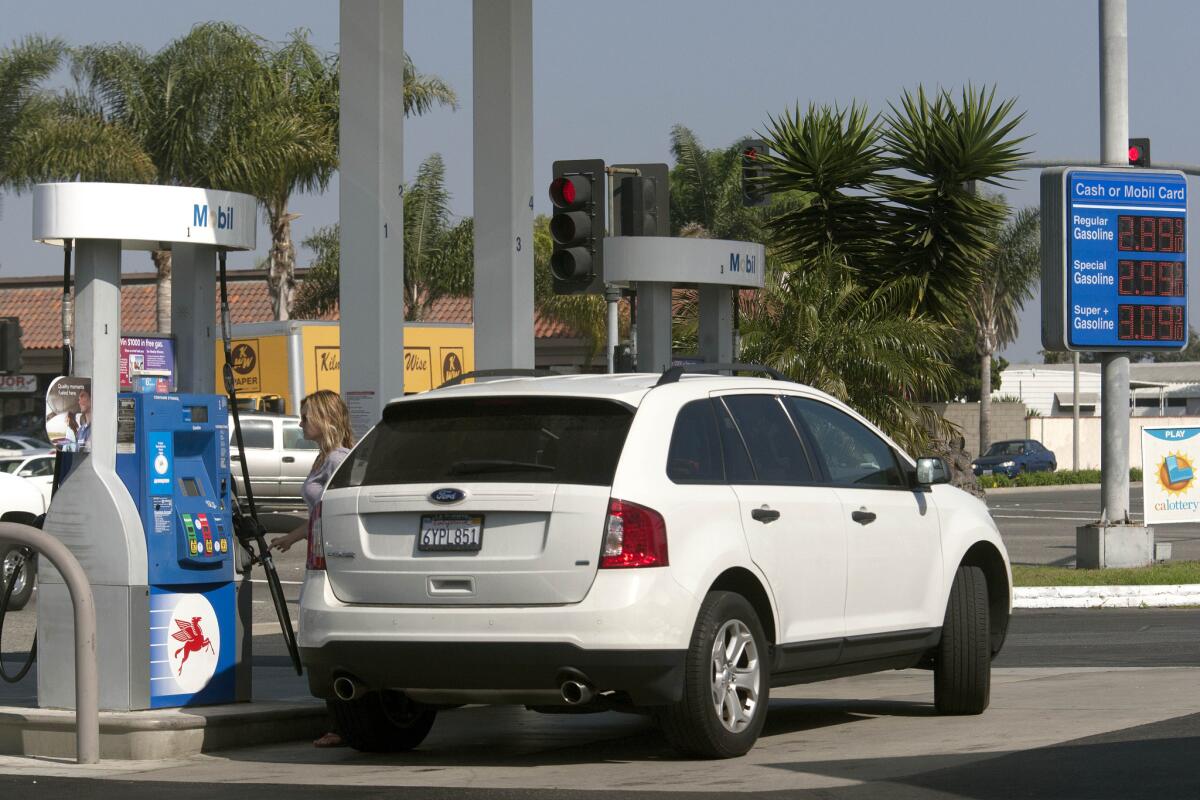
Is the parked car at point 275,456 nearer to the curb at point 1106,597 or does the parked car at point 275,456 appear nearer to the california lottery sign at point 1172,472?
the california lottery sign at point 1172,472

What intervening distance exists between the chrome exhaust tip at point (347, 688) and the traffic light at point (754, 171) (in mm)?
15491

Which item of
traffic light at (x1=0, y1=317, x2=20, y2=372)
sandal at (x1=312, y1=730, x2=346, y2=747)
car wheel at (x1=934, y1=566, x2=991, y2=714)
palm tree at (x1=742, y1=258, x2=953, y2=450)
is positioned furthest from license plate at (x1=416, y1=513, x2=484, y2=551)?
palm tree at (x1=742, y1=258, x2=953, y2=450)

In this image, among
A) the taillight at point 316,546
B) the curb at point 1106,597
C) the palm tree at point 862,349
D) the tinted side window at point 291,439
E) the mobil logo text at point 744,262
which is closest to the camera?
the taillight at point 316,546

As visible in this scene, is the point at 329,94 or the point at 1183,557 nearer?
the point at 1183,557

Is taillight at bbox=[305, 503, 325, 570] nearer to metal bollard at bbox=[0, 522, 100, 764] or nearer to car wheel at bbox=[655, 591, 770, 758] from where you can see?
metal bollard at bbox=[0, 522, 100, 764]

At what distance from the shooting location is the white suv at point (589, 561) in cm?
761

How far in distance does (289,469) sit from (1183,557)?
55.8ft

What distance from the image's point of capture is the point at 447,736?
9.52 meters

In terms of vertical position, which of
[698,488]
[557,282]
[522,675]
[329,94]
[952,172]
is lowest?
[522,675]

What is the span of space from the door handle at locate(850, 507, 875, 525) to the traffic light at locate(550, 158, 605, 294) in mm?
6058

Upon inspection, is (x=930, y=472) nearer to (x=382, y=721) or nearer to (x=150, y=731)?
(x=382, y=721)

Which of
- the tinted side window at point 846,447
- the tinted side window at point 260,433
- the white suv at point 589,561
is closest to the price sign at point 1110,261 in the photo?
the tinted side window at point 846,447

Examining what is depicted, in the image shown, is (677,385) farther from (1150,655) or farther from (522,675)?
(1150,655)

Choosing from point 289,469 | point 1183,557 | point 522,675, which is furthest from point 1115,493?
point 289,469
